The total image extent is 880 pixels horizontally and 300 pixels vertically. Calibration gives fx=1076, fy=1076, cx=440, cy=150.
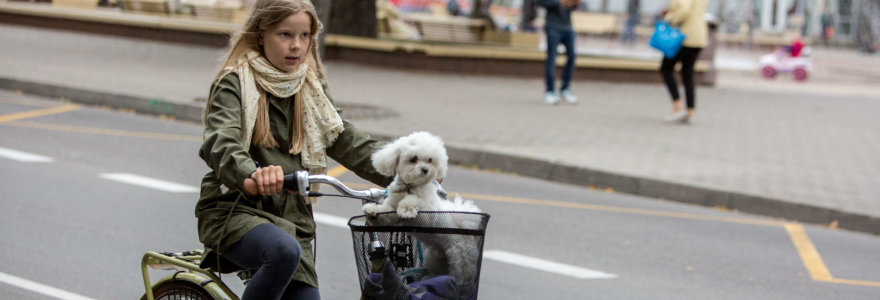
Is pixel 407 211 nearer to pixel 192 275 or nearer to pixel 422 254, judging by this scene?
pixel 422 254

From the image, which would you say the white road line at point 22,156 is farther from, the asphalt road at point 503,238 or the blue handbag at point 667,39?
the blue handbag at point 667,39

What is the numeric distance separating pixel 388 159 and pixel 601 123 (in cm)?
1039

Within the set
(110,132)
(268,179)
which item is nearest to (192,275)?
(268,179)

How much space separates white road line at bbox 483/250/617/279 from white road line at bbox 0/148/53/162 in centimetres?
438

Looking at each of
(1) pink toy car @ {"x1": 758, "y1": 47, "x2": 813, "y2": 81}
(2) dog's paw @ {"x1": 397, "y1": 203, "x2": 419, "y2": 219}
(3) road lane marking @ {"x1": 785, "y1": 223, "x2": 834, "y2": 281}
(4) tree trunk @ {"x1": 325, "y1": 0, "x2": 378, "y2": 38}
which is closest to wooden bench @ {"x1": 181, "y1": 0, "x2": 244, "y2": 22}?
(4) tree trunk @ {"x1": 325, "y1": 0, "x2": 378, "y2": 38}

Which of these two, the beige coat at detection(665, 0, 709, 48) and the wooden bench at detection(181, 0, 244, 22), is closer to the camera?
the beige coat at detection(665, 0, 709, 48)

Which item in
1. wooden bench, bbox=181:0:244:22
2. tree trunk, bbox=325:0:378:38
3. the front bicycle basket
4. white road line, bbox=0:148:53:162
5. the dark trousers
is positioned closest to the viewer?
the front bicycle basket

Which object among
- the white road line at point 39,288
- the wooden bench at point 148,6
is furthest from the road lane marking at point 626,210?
the wooden bench at point 148,6

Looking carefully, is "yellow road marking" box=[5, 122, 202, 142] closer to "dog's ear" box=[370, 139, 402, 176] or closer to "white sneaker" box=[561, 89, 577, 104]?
"white sneaker" box=[561, 89, 577, 104]

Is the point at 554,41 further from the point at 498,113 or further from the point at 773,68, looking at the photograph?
the point at 773,68

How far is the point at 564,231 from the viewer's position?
7.60m

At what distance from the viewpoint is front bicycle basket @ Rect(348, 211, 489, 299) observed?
293 cm

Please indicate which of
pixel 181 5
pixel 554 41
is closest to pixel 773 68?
pixel 554 41

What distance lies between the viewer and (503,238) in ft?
23.6
